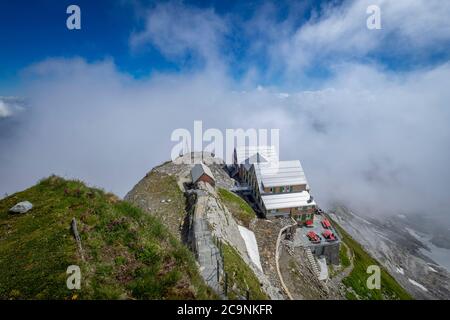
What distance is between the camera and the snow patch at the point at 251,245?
2934 centimetres

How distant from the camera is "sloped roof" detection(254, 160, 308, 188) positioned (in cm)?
5279

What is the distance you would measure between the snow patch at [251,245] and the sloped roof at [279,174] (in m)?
18.0

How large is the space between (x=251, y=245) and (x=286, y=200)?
832 inches

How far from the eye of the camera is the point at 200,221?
90.4ft

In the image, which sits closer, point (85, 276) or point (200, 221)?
point (85, 276)

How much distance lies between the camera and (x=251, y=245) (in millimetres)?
32719

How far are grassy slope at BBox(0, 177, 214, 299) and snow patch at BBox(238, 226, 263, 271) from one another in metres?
15.9

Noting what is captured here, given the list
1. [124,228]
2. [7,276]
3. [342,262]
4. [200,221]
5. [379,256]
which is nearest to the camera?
[7,276]

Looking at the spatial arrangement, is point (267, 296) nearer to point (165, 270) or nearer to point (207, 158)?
point (165, 270)

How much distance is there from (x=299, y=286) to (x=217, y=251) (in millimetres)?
14594

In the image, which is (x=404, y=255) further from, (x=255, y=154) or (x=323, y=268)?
(x=255, y=154)
